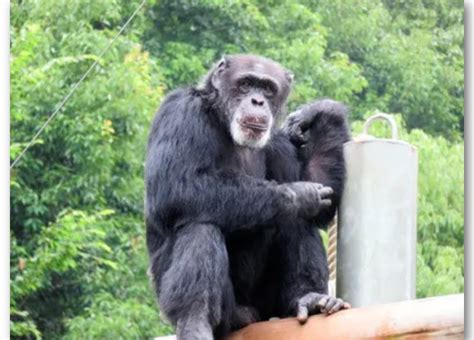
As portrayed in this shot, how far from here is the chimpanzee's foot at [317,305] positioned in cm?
571

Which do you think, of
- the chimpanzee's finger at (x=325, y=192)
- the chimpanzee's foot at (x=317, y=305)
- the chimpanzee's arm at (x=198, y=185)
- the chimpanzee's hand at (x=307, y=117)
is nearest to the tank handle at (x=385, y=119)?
the chimpanzee's finger at (x=325, y=192)

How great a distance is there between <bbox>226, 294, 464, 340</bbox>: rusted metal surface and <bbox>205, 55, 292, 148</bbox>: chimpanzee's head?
1.10 meters

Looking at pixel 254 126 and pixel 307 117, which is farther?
pixel 307 117

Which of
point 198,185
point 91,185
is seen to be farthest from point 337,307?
point 91,185

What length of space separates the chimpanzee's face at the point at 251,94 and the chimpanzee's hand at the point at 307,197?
1.28 ft

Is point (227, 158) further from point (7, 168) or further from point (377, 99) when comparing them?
point (377, 99)

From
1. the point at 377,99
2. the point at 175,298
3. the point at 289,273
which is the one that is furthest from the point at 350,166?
the point at 377,99

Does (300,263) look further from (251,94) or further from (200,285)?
(251,94)

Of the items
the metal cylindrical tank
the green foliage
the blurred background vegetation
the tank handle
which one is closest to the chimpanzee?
the metal cylindrical tank

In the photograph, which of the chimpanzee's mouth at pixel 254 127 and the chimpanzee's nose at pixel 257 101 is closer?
the chimpanzee's mouth at pixel 254 127

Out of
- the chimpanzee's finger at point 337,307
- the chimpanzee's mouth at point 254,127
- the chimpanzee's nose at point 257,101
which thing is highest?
the chimpanzee's nose at point 257,101

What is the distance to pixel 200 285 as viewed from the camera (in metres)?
6.07

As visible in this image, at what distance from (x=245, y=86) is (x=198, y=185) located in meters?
0.75

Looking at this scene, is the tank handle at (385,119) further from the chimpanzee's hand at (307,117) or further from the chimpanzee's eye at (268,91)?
the chimpanzee's eye at (268,91)
